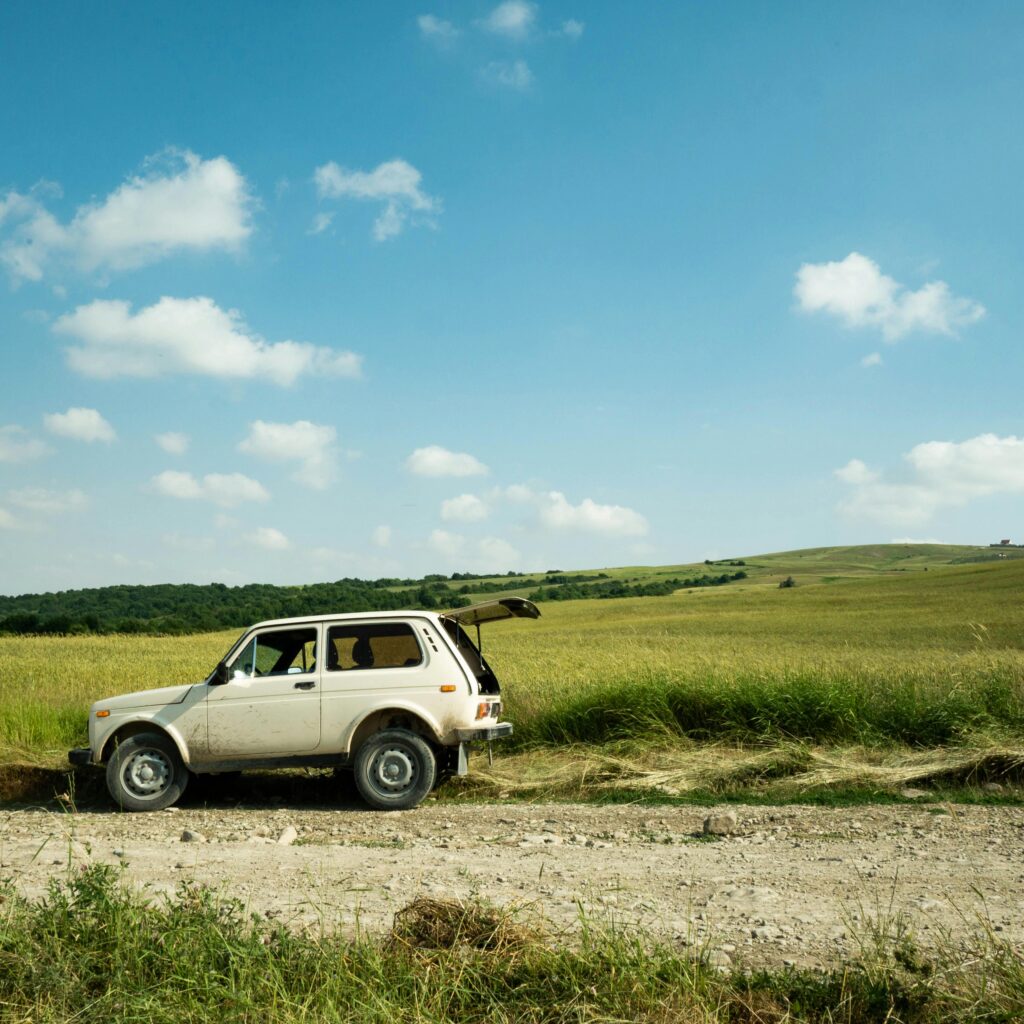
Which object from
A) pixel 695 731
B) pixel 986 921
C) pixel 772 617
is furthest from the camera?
pixel 772 617

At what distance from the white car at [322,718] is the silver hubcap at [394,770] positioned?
0.03 feet

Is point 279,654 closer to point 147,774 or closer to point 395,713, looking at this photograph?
point 395,713

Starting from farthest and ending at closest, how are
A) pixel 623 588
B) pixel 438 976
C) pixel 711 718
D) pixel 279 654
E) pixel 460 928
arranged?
1. pixel 623 588
2. pixel 711 718
3. pixel 279 654
4. pixel 460 928
5. pixel 438 976

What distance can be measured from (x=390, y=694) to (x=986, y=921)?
20.4 feet

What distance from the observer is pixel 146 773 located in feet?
32.9

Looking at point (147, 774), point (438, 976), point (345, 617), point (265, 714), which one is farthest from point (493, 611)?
point (438, 976)

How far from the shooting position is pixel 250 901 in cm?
524

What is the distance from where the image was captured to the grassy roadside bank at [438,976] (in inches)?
157

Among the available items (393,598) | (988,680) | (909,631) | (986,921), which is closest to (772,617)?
(909,631)

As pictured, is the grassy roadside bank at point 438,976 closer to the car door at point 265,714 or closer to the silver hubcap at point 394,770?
the silver hubcap at point 394,770

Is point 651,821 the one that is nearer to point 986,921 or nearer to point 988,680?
point 986,921

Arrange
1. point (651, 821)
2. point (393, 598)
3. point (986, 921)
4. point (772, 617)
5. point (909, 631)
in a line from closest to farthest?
1. point (986, 921)
2. point (651, 821)
3. point (909, 631)
4. point (772, 617)
5. point (393, 598)

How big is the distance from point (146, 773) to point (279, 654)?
1780mm

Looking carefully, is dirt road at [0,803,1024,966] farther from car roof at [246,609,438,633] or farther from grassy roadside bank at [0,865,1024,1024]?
car roof at [246,609,438,633]
